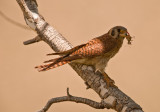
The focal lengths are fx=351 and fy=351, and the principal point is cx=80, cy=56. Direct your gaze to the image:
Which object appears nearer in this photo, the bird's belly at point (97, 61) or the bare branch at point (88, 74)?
the bare branch at point (88, 74)

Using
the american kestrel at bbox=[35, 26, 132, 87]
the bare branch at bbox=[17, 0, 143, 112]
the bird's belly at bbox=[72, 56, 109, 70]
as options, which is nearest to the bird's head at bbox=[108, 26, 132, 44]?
the american kestrel at bbox=[35, 26, 132, 87]

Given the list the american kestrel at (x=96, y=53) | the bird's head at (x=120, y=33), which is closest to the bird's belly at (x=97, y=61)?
the american kestrel at (x=96, y=53)

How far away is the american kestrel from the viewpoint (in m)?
2.55

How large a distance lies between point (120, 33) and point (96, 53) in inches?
11.7

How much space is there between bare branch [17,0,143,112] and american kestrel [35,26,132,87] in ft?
0.20

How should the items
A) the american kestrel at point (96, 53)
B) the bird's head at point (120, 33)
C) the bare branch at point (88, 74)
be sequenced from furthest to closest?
the bird's head at point (120, 33)
the american kestrel at point (96, 53)
the bare branch at point (88, 74)

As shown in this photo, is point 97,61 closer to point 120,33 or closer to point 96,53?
point 96,53

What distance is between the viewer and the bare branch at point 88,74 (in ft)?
7.14

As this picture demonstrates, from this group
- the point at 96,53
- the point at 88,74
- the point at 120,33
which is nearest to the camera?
the point at 88,74

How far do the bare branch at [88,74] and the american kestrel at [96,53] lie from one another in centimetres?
6

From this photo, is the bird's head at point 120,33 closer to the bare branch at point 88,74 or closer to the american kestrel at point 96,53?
the american kestrel at point 96,53

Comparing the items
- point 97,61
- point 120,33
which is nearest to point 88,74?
point 97,61

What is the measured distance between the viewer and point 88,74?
2.52 metres

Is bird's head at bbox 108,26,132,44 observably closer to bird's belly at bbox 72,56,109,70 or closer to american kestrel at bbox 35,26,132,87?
american kestrel at bbox 35,26,132,87
